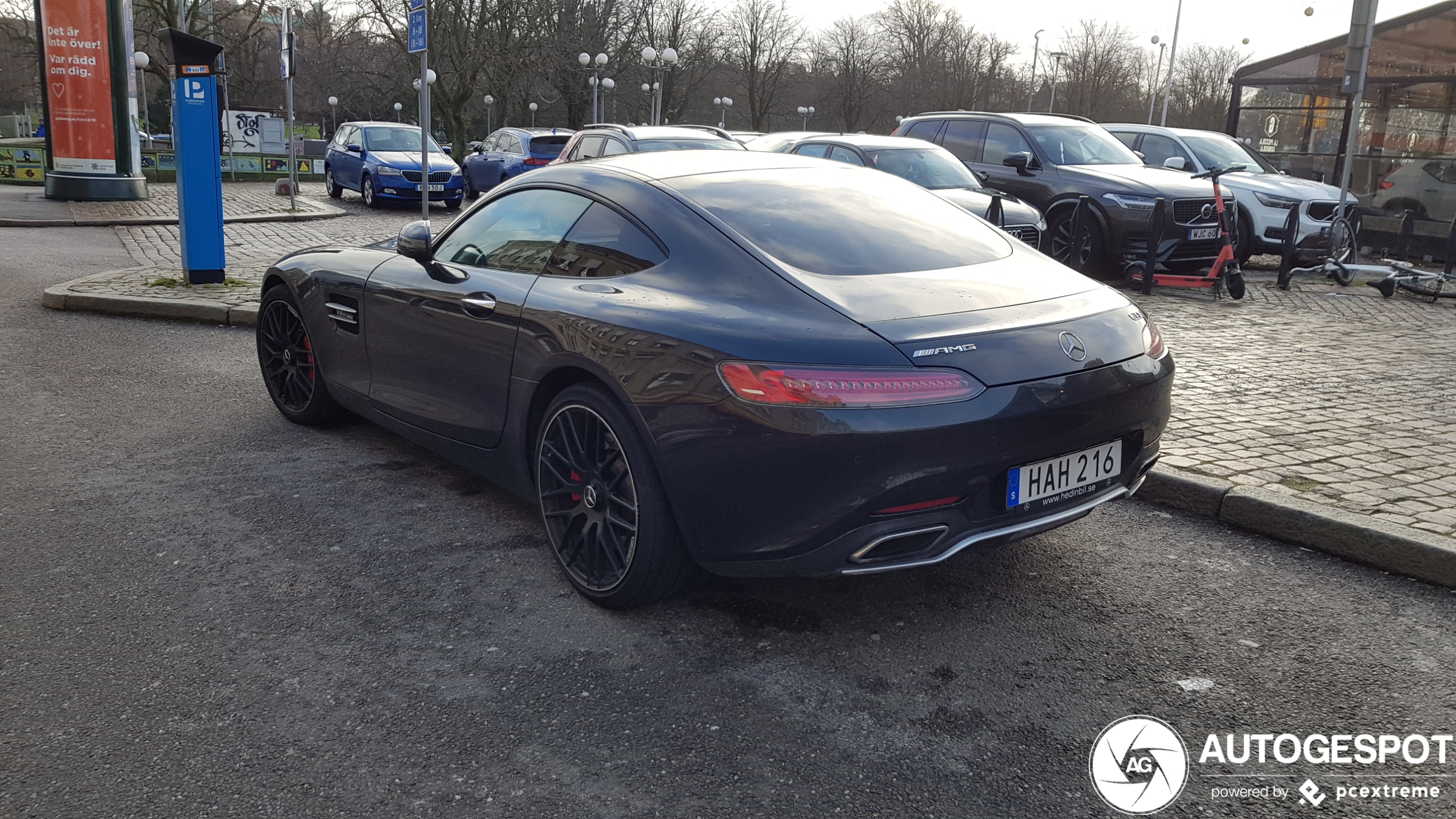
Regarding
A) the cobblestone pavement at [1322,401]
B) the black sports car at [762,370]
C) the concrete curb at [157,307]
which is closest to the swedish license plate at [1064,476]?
the black sports car at [762,370]

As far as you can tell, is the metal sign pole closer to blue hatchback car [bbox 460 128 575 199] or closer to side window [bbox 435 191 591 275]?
side window [bbox 435 191 591 275]

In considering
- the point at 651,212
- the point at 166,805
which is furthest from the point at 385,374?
the point at 166,805

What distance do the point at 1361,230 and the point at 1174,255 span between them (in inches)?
227

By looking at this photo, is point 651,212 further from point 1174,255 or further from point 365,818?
point 1174,255

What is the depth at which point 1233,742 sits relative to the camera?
287 centimetres

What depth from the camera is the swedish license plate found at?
125 inches

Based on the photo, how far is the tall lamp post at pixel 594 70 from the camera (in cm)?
4375

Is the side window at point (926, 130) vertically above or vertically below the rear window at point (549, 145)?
above

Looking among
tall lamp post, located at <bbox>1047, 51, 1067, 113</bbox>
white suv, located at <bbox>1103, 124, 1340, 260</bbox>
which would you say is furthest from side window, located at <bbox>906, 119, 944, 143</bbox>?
tall lamp post, located at <bbox>1047, 51, 1067, 113</bbox>

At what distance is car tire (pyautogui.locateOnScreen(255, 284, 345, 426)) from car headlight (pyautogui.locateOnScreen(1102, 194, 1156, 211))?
8553mm

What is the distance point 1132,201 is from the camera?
11.4 metres

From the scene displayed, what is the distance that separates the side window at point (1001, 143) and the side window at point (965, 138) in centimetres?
7

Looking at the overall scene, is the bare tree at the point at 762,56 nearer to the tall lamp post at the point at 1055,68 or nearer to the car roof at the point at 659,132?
the tall lamp post at the point at 1055,68

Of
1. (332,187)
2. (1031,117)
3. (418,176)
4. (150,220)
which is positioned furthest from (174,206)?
(1031,117)
